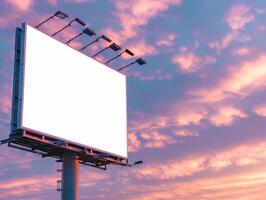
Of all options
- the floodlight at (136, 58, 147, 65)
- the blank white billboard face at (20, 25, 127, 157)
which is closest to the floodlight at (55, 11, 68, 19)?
the blank white billboard face at (20, 25, 127, 157)

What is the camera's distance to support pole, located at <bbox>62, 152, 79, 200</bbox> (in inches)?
1280

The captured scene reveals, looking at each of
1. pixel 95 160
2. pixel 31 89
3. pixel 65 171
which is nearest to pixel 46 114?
pixel 31 89

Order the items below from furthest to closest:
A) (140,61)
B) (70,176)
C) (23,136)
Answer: (140,61) → (70,176) → (23,136)

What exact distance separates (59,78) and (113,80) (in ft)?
21.2

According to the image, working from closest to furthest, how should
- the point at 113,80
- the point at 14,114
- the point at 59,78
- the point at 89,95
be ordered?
the point at 14,114, the point at 59,78, the point at 89,95, the point at 113,80

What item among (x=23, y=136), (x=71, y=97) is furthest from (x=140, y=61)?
(x=23, y=136)

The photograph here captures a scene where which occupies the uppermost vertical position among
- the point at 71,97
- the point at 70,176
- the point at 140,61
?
the point at 140,61

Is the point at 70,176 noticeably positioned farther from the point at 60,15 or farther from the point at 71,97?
the point at 60,15

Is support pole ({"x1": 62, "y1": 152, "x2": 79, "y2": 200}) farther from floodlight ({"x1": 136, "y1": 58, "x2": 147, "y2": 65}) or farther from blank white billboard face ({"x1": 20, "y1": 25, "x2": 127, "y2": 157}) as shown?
floodlight ({"x1": 136, "y1": 58, "x2": 147, "y2": 65})

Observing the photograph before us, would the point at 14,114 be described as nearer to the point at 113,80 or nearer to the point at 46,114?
the point at 46,114

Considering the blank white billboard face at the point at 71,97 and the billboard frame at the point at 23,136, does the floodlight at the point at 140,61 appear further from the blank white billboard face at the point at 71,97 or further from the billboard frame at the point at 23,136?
the billboard frame at the point at 23,136

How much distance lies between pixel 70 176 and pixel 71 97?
185 inches

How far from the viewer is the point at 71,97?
33469 millimetres

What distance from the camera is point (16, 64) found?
29938mm
